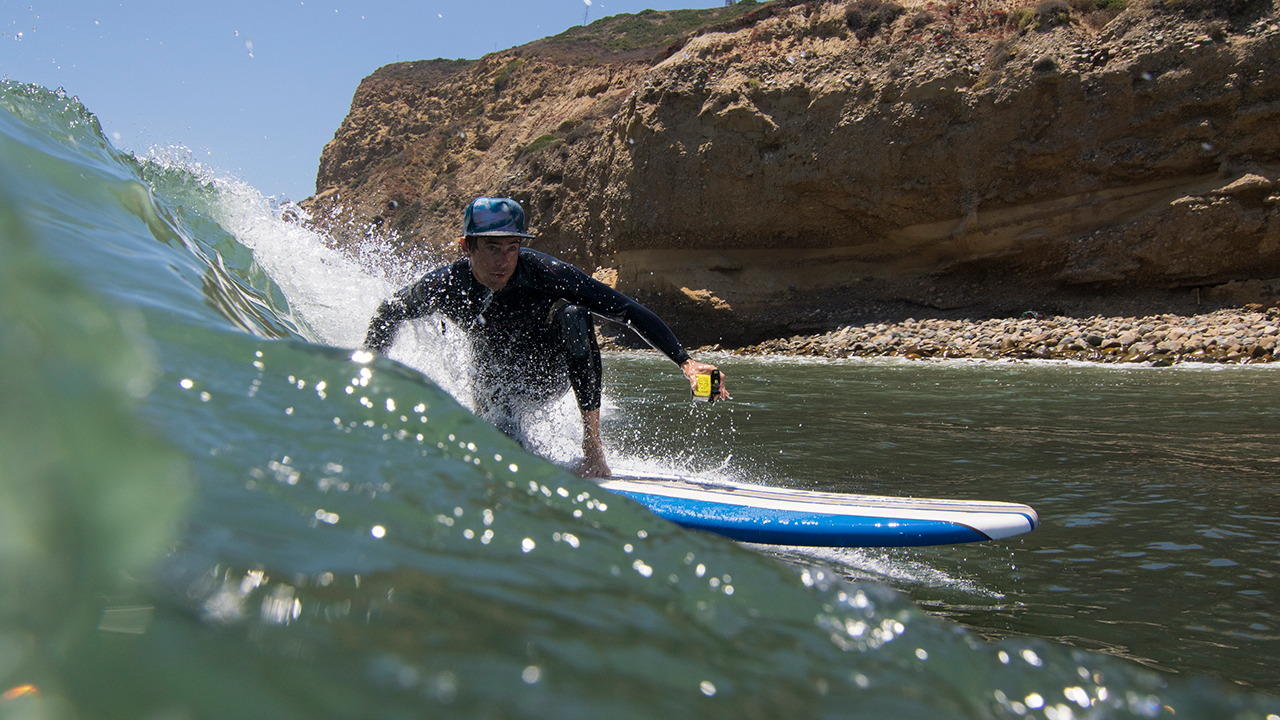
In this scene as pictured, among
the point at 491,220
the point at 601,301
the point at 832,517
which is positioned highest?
the point at 491,220

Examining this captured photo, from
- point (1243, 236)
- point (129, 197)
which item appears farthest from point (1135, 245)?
point (129, 197)

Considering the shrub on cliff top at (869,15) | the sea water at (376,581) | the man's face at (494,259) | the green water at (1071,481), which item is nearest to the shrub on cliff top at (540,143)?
the shrub on cliff top at (869,15)

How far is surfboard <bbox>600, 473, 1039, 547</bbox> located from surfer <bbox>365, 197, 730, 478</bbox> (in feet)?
1.71

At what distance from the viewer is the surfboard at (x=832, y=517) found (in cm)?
289

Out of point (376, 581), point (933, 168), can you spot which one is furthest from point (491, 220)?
point (933, 168)

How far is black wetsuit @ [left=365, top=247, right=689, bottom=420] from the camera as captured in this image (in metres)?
3.88

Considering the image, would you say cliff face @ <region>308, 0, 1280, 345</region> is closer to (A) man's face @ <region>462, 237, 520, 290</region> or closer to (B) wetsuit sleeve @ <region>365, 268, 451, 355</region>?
(A) man's face @ <region>462, 237, 520, 290</region>

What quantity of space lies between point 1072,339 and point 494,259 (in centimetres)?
1254

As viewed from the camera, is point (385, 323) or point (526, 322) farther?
point (526, 322)

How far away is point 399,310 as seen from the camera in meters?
3.83

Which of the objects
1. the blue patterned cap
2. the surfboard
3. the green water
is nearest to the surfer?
the blue patterned cap

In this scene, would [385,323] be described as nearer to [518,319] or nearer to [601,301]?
[518,319]

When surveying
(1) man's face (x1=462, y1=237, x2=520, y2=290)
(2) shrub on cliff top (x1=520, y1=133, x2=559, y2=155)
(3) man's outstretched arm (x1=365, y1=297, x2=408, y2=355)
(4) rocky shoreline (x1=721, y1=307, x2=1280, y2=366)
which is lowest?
(4) rocky shoreline (x1=721, y1=307, x2=1280, y2=366)

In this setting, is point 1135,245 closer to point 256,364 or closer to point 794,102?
point 794,102
